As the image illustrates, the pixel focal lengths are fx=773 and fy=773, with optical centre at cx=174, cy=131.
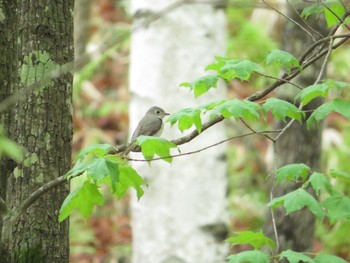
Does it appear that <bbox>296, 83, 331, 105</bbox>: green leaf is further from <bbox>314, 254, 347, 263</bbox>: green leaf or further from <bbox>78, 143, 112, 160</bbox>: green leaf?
<bbox>78, 143, 112, 160</bbox>: green leaf

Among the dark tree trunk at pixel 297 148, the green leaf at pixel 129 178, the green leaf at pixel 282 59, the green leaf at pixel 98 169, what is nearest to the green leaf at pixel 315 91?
the green leaf at pixel 282 59

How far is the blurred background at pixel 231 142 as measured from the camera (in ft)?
27.2

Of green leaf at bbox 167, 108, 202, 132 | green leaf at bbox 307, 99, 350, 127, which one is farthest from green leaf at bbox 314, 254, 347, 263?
green leaf at bbox 167, 108, 202, 132

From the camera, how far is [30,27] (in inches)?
109

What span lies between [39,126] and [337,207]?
43.3 inches

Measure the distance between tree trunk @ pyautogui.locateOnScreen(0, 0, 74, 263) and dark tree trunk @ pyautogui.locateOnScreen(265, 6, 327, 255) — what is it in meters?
2.65

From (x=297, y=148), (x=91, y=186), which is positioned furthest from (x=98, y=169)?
(x=297, y=148)

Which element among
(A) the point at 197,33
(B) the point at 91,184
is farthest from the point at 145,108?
(B) the point at 91,184

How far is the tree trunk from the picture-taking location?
270 centimetres

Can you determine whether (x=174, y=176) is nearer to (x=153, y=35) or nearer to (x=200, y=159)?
(x=200, y=159)

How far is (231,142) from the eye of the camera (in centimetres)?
1017

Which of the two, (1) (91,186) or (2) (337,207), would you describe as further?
(2) (337,207)

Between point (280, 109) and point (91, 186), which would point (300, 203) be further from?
point (91, 186)

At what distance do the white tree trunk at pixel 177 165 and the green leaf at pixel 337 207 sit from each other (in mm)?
2751
